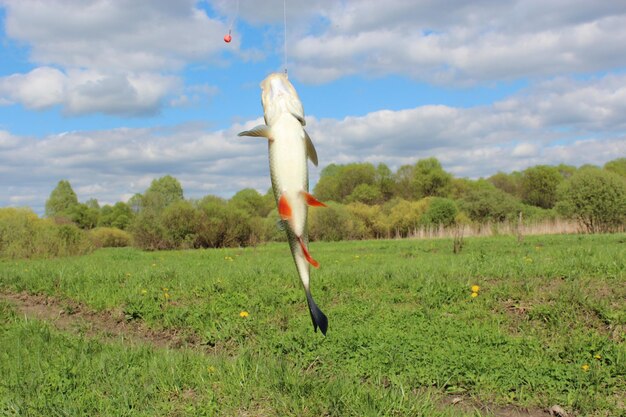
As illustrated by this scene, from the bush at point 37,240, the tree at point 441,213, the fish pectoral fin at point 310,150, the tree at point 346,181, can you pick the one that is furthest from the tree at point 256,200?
the fish pectoral fin at point 310,150

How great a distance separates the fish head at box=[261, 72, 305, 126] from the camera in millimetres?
2410

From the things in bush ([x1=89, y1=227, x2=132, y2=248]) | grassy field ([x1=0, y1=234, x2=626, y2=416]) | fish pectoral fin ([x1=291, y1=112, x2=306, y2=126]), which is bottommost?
grassy field ([x1=0, y1=234, x2=626, y2=416])

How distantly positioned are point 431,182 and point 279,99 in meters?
52.5

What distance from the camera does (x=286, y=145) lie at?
7.97 ft

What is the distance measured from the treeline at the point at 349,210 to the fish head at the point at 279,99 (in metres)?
18.2

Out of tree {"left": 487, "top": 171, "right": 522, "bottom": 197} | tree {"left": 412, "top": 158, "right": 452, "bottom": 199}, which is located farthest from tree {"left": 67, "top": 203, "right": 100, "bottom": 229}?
tree {"left": 487, "top": 171, "right": 522, "bottom": 197}

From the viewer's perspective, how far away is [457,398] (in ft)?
17.1

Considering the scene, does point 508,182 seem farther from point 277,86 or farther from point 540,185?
point 277,86

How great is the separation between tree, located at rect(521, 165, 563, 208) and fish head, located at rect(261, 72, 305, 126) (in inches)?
2210

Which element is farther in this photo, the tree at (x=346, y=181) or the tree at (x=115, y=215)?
the tree at (x=346, y=181)

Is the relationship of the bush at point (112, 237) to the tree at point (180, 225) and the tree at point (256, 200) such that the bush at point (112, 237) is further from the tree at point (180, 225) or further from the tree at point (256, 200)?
the tree at point (256, 200)

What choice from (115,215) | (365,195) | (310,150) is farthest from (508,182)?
(310,150)

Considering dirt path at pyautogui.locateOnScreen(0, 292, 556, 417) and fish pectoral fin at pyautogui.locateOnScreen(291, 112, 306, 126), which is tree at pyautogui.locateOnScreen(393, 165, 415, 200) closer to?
dirt path at pyautogui.locateOnScreen(0, 292, 556, 417)

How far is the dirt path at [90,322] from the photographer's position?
24.5ft
